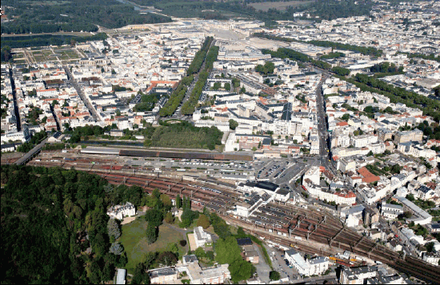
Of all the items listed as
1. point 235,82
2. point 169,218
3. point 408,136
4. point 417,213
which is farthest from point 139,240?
point 235,82

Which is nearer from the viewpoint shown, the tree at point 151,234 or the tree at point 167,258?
the tree at point 167,258

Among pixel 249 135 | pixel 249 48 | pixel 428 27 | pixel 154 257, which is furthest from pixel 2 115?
pixel 428 27

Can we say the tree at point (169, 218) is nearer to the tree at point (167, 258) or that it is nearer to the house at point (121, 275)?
the tree at point (167, 258)

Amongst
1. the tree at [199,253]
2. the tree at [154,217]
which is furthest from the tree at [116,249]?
the tree at [199,253]

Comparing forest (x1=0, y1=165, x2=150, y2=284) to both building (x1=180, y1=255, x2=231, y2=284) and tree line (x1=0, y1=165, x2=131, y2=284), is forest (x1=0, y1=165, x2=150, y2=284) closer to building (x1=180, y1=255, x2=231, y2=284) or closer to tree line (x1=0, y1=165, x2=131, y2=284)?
tree line (x1=0, y1=165, x2=131, y2=284)

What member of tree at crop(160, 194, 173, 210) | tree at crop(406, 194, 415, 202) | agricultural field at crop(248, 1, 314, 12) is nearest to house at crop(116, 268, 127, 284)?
tree at crop(160, 194, 173, 210)

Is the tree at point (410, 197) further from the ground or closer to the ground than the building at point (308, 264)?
further from the ground
